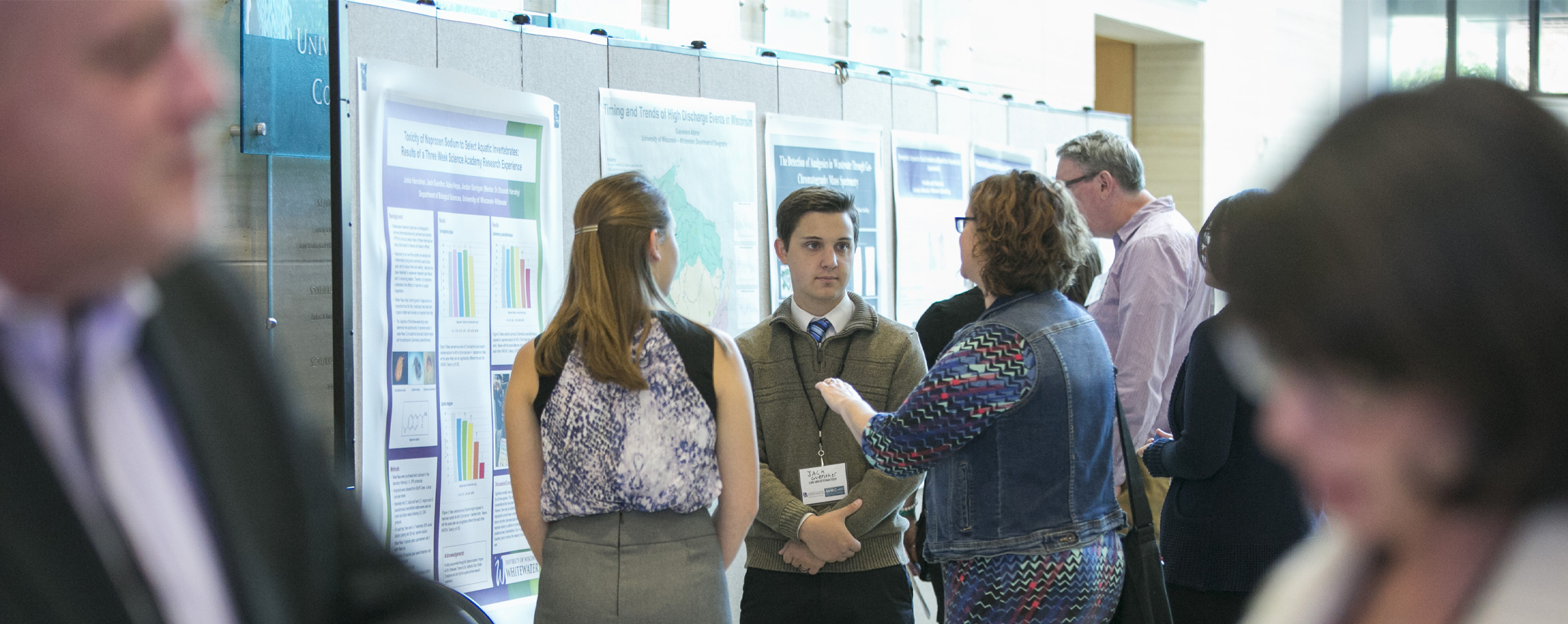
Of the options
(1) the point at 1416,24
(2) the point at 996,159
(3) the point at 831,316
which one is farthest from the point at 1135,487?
(1) the point at 1416,24

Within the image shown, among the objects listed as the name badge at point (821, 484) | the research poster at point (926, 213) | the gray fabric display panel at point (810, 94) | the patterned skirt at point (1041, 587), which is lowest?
the patterned skirt at point (1041, 587)

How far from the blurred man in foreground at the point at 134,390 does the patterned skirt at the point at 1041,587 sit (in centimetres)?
173

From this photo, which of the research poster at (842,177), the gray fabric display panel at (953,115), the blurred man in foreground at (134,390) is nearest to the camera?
the blurred man in foreground at (134,390)

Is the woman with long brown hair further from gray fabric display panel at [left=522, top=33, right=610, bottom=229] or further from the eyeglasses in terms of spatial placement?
the eyeglasses

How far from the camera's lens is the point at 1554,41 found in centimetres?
1169

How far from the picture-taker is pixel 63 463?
444 mm

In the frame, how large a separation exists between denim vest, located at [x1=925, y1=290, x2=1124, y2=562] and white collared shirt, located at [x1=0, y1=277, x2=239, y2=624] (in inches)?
72.8

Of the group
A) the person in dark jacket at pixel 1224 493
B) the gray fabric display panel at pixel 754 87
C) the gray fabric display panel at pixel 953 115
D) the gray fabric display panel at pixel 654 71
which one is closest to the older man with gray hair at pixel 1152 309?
the person in dark jacket at pixel 1224 493

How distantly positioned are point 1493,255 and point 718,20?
14.0 ft

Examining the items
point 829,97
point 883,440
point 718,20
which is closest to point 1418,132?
point 883,440

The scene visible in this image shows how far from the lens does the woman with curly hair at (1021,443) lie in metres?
2.20

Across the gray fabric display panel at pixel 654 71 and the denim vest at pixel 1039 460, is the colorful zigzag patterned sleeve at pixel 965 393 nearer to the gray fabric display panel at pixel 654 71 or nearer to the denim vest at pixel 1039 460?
the denim vest at pixel 1039 460

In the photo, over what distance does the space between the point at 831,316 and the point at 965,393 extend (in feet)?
2.92

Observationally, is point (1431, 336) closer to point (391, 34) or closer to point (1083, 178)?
point (391, 34)
